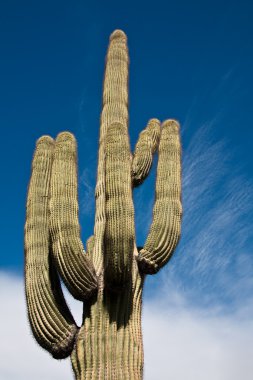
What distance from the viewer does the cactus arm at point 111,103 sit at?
676 cm

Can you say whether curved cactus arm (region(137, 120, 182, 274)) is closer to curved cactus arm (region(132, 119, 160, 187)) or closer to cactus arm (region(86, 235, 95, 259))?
curved cactus arm (region(132, 119, 160, 187))

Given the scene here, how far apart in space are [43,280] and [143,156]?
79.5 inches

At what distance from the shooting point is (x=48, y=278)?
6.41m

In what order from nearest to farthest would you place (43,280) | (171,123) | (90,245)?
(43,280)
(90,245)
(171,123)

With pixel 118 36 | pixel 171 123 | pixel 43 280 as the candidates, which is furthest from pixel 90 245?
pixel 118 36

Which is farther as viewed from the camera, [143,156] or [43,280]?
[143,156]

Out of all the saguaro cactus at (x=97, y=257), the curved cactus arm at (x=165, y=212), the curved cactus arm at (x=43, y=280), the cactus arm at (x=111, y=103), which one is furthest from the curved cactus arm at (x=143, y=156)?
the curved cactus arm at (x=43, y=280)

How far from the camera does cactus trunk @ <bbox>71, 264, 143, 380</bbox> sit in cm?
593

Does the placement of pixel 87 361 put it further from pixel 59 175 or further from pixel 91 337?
pixel 59 175

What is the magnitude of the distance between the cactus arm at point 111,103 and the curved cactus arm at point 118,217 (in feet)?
1.48

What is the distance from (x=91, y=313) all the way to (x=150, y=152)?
2260mm

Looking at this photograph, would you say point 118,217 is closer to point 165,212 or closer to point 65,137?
point 165,212

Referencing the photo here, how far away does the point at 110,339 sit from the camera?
6039 millimetres

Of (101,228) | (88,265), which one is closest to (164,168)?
(101,228)
